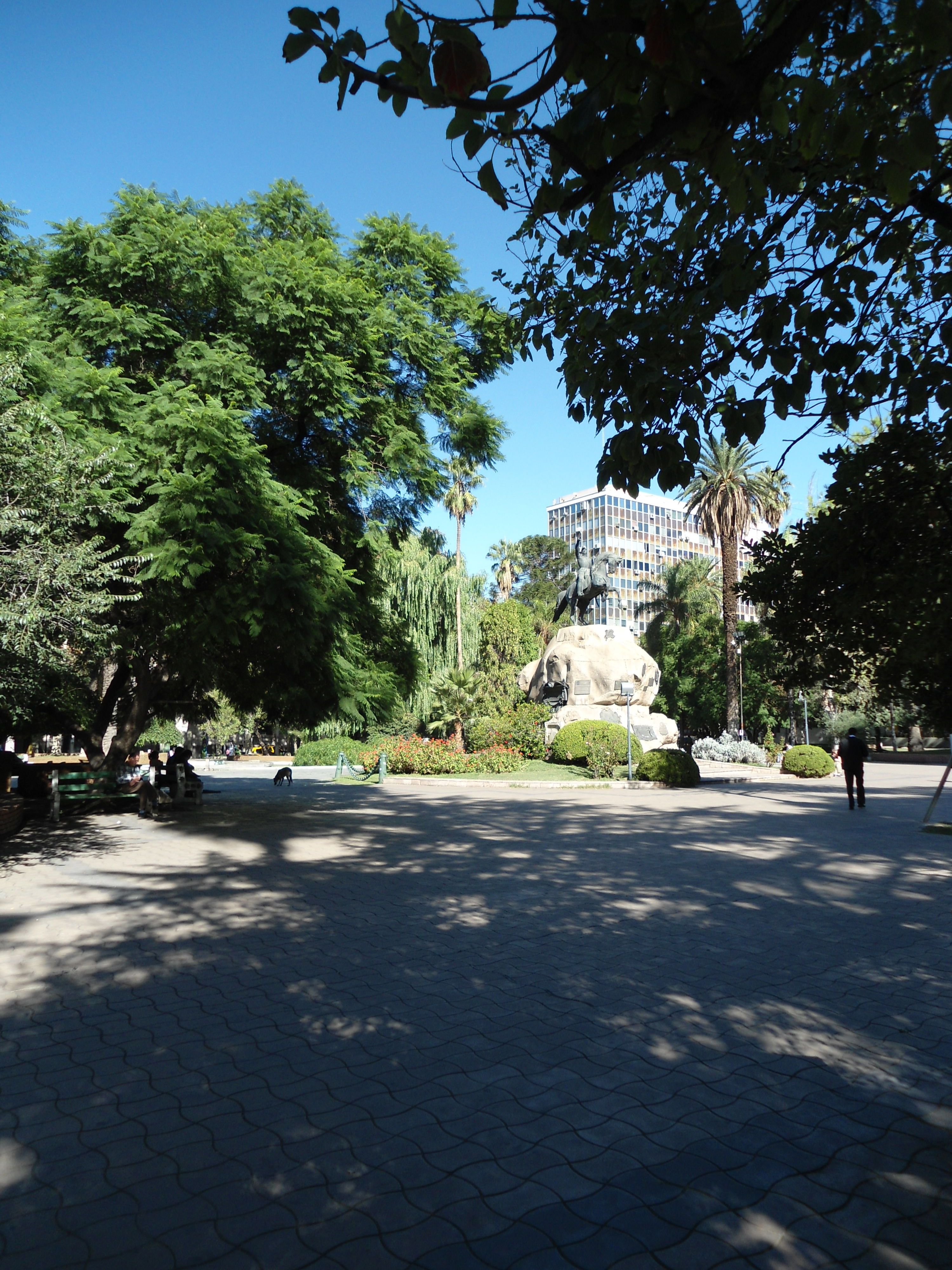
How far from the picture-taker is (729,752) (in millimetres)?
36156

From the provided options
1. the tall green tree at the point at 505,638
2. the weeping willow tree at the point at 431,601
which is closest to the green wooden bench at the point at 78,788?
the weeping willow tree at the point at 431,601

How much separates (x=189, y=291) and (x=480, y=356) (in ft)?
18.6

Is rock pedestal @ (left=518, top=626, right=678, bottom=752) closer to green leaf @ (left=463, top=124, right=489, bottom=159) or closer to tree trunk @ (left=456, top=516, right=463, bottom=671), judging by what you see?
tree trunk @ (left=456, top=516, right=463, bottom=671)

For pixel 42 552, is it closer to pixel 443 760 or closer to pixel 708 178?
Result: pixel 708 178

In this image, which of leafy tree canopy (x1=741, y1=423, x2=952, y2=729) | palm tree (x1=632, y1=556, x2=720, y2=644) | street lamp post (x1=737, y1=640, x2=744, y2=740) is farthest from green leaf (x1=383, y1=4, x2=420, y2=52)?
palm tree (x1=632, y1=556, x2=720, y2=644)

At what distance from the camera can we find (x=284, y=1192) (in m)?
3.20

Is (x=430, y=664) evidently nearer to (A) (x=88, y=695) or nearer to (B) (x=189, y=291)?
(A) (x=88, y=695)

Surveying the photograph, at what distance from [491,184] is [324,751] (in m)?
39.6

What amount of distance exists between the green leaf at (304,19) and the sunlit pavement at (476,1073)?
3971 millimetres

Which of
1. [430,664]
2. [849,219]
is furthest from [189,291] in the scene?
[430,664]

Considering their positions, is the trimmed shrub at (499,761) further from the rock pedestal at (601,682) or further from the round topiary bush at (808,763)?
the round topiary bush at (808,763)

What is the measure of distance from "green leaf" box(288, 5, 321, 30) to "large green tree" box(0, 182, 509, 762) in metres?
5.49

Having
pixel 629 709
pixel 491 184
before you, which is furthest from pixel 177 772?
pixel 491 184

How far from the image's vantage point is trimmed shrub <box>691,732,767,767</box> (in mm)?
35438
